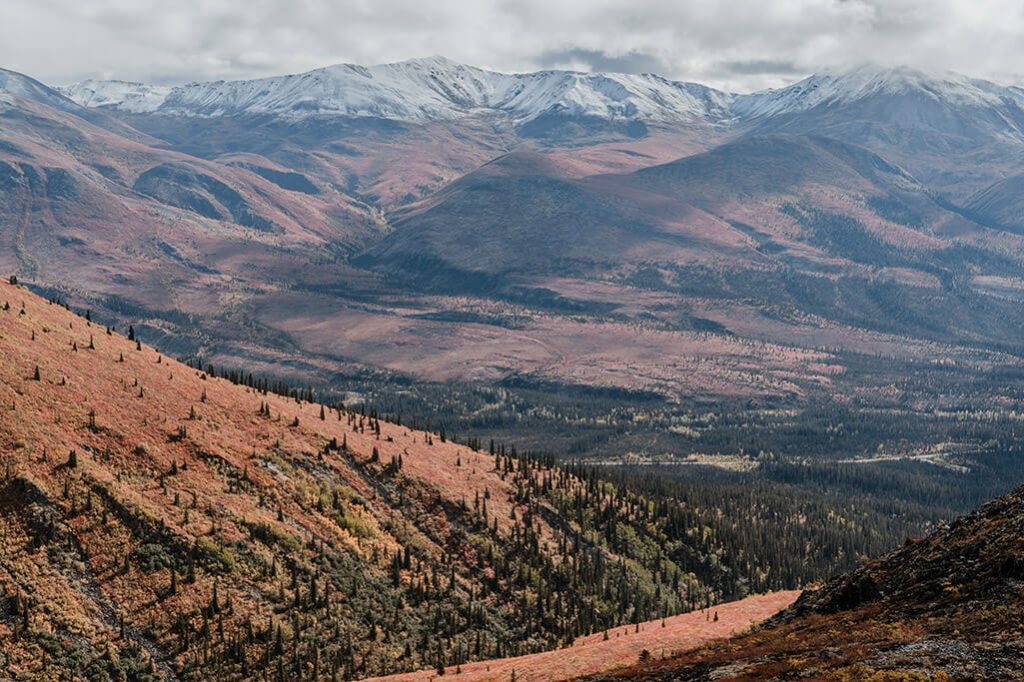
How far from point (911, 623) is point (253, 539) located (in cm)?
6517

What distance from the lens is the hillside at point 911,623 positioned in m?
37.5

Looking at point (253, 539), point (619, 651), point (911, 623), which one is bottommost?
point (619, 651)

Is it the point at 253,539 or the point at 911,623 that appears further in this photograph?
the point at 253,539

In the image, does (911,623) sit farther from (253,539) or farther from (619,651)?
(253,539)

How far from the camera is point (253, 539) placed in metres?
89.0

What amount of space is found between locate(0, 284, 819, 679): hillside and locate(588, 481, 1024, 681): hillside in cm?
4113

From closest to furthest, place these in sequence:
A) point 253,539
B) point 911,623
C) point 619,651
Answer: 1. point 911,623
2. point 619,651
3. point 253,539

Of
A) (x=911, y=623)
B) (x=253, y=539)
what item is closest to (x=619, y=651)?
(x=911, y=623)


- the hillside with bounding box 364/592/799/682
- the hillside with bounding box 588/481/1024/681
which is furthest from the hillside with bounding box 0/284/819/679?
the hillside with bounding box 588/481/1024/681

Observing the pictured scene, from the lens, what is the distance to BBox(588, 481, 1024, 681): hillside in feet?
123

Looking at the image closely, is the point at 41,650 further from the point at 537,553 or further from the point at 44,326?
the point at 537,553

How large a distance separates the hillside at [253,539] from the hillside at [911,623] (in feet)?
135

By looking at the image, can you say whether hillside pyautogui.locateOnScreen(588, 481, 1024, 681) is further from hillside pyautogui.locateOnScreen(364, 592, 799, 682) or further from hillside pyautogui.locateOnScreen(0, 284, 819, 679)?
hillside pyautogui.locateOnScreen(0, 284, 819, 679)

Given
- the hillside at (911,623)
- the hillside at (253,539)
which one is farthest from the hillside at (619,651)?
the hillside at (253,539)
